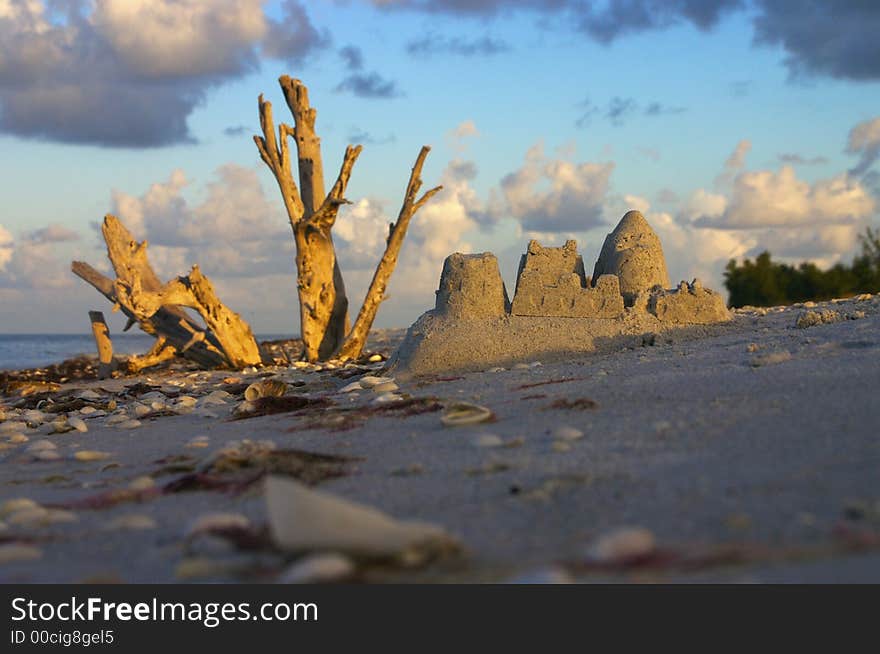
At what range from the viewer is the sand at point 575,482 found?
9.21 ft

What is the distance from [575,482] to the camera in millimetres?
3723

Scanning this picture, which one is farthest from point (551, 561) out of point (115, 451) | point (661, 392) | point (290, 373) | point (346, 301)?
point (346, 301)

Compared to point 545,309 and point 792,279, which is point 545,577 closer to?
point 545,309

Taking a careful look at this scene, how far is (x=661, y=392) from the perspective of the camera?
18.7 feet

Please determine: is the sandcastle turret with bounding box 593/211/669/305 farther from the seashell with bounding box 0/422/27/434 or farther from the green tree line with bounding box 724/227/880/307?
the green tree line with bounding box 724/227/880/307

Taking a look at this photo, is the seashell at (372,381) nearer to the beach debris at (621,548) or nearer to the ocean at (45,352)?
the beach debris at (621,548)

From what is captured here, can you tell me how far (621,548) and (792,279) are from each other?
100 ft

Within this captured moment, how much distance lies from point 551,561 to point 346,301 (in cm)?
1405

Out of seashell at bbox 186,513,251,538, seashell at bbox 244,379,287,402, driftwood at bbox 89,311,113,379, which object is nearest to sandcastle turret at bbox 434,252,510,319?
seashell at bbox 244,379,287,402

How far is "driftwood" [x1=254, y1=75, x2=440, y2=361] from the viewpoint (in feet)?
50.9

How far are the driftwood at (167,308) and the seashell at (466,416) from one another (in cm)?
1040

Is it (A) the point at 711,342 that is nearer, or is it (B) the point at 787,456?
(B) the point at 787,456

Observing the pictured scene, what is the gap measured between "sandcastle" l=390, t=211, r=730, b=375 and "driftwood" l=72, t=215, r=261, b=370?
637 cm
